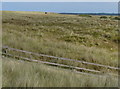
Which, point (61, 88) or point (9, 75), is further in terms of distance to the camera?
point (9, 75)

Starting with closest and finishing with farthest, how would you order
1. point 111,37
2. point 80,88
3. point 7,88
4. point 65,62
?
point 7,88, point 80,88, point 65,62, point 111,37

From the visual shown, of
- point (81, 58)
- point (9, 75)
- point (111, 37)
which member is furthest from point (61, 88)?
point (111, 37)

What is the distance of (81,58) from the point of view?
1285 cm

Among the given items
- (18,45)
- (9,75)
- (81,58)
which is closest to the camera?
(9,75)

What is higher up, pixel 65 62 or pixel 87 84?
pixel 87 84

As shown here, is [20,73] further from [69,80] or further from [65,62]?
[65,62]

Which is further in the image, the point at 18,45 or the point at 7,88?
the point at 18,45

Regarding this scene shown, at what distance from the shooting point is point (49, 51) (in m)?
13.6

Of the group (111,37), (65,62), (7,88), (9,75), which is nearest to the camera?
(7,88)

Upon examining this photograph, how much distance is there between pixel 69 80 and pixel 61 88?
1.36 feet

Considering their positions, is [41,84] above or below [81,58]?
above

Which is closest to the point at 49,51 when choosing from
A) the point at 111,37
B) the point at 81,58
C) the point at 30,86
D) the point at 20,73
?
the point at 81,58

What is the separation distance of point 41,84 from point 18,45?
10061 millimetres

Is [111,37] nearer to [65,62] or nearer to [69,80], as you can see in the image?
[65,62]
